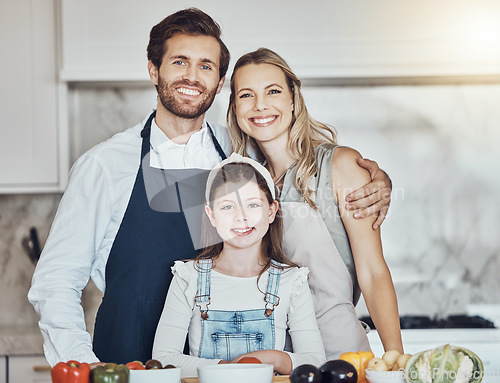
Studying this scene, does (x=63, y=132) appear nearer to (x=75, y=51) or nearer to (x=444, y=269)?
(x=75, y=51)

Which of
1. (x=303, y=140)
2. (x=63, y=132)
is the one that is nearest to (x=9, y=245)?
(x=63, y=132)

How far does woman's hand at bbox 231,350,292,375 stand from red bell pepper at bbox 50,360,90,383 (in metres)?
0.39

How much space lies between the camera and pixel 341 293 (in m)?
1.58

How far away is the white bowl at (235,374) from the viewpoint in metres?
1.04

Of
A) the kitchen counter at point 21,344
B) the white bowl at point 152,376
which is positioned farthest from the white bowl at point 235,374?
the kitchen counter at point 21,344

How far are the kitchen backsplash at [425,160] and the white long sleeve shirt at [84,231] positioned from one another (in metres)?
0.85

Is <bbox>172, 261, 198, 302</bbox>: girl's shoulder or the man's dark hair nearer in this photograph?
<bbox>172, 261, 198, 302</bbox>: girl's shoulder

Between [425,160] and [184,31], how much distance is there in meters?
1.19

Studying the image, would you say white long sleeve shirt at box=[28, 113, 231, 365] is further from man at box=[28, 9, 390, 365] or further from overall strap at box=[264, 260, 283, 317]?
overall strap at box=[264, 260, 283, 317]

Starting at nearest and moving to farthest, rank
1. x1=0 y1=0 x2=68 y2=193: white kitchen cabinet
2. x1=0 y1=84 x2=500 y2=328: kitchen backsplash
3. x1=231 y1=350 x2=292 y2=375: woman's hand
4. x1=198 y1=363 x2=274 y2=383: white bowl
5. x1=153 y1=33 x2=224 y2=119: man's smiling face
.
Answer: x1=198 y1=363 x2=274 y2=383: white bowl < x1=231 y1=350 x2=292 y2=375: woman's hand < x1=153 y1=33 x2=224 y2=119: man's smiling face < x1=0 y1=0 x2=68 y2=193: white kitchen cabinet < x1=0 y1=84 x2=500 y2=328: kitchen backsplash

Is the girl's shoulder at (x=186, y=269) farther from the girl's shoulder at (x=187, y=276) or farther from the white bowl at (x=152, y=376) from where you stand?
the white bowl at (x=152, y=376)

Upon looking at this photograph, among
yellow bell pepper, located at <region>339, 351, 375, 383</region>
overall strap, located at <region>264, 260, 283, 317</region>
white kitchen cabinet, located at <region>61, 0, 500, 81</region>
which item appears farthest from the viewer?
white kitchen cabinet, located at <region>61, 0, 500, 81</region>

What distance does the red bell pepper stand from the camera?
105 centimetres

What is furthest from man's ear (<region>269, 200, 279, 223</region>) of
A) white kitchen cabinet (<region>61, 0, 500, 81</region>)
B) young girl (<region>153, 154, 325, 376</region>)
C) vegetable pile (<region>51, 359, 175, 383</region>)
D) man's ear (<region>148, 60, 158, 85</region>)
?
white kitchen cabinet (<region>61, 0, 500, 81</region>)
